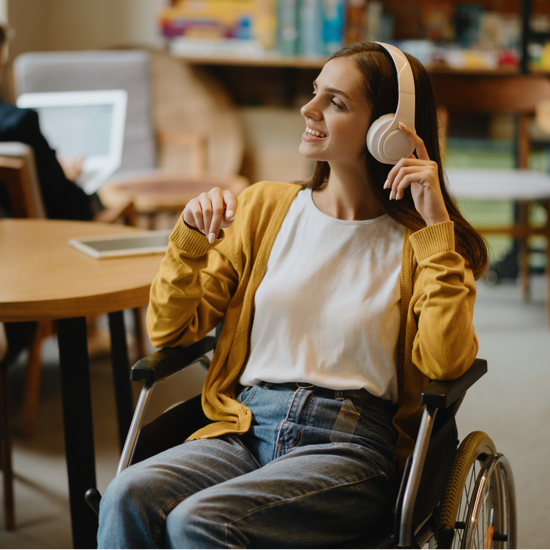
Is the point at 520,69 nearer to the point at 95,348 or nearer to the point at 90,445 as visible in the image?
the point at 95,348

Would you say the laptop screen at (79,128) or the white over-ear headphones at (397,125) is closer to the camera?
the white over-ear headphones at (397,125)

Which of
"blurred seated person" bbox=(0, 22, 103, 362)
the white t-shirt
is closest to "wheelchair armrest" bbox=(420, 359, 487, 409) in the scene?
the white t-shirt

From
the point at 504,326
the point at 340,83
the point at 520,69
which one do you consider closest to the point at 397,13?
the point at 520,69

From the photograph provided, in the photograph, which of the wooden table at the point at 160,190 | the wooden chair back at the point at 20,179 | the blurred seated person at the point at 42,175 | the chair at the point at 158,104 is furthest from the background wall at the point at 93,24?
the wooden chair back at the point at 20,179

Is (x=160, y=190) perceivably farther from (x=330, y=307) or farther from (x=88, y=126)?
(x=330, y=307)

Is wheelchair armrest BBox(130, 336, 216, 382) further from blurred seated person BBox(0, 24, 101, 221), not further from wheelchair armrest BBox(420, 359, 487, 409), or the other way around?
blurred seated person BBox(0, 24, 101, 221)

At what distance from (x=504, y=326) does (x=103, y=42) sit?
2.88 meters

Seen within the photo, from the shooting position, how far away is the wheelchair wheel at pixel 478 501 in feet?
3.04

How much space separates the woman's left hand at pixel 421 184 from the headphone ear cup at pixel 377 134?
0.02 meters

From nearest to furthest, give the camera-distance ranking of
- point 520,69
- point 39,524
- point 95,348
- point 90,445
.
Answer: point 90,445 → point 39,524 → point 95,348 → point 520,69

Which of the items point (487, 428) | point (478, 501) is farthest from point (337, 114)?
point (487, 428)

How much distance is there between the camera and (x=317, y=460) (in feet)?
3.18

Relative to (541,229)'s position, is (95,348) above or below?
below

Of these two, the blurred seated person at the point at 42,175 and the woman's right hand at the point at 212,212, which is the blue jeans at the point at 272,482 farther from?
the blurred seated person at the point at 42,175
